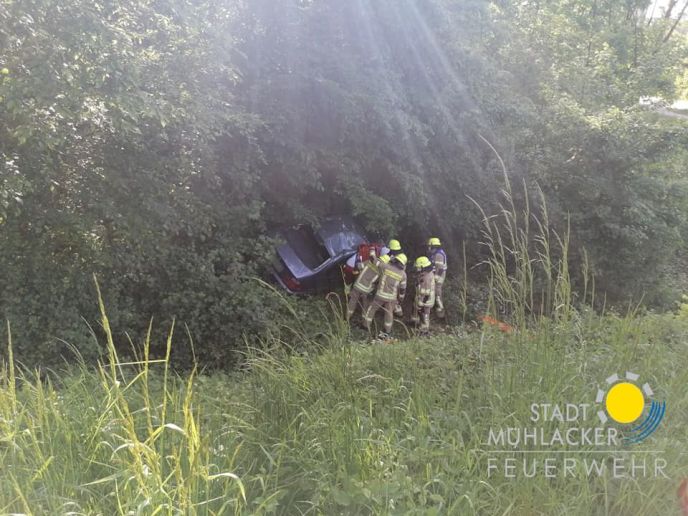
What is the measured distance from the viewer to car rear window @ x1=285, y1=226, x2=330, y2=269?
32.6ft

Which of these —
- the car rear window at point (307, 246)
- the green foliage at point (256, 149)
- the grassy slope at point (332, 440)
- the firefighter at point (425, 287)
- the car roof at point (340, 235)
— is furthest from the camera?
the car roof at point (340, 235)

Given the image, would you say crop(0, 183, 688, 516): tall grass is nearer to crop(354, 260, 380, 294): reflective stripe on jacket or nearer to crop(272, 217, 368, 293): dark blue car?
crop(354, 260, 380, 294): reflective stripe on jacket

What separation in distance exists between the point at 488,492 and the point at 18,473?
1817 mm

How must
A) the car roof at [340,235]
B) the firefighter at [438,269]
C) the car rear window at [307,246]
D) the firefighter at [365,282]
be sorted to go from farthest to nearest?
the car roof at [340,235], the car rear window at [307,246], the firefighter at [438,269], the firefighter at [365,282]

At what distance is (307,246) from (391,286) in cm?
204

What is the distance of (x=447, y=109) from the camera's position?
9.69 metres

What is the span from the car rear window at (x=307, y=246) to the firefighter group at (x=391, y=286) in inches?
33.0

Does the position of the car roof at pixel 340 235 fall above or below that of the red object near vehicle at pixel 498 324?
below

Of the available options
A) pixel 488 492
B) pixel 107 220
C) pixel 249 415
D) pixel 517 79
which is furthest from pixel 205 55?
pixel 517 79

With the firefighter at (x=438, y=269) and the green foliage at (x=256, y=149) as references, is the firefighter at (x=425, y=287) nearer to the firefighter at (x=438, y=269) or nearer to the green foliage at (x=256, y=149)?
the firefighter at (x=438, y=269)

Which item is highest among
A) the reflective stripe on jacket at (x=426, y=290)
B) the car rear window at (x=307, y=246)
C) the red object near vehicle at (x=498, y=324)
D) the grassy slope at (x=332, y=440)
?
the red object near vehicle at (x=498, y=324)

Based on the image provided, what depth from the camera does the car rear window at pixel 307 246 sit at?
32.6 ft

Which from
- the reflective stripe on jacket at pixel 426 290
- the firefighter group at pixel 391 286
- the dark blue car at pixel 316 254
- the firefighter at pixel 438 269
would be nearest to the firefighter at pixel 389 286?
the firefighter group at pixel 391 286

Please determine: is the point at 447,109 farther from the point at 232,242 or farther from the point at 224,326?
the point at 224,326
